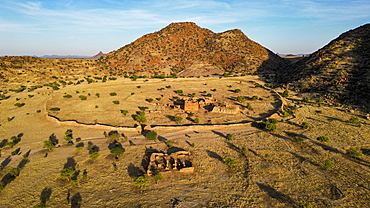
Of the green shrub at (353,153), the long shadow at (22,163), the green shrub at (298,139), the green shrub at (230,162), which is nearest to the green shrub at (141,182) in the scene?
the green shrub at (230,162)

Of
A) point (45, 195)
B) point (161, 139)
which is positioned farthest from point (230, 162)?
point (45, 195)

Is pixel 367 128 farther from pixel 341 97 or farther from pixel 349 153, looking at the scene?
pixel 341 97

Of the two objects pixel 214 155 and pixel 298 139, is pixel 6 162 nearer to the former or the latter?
pixel 214 155

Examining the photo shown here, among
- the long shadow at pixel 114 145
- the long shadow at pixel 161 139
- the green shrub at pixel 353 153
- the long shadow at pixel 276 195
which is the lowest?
the long shadow at pixel 276 195

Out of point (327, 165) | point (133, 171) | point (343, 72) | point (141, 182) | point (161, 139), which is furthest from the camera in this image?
point (343, 72)

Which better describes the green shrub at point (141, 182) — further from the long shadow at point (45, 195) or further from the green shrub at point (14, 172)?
the green shrub at point (14, 172)

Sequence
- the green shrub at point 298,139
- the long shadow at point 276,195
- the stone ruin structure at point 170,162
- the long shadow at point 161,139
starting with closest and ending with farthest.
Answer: the long shadow at point 276,195 → the stone ruin structure at point 170,162 → the green shrub at point 298,139 → the long shadow at point 161,139
